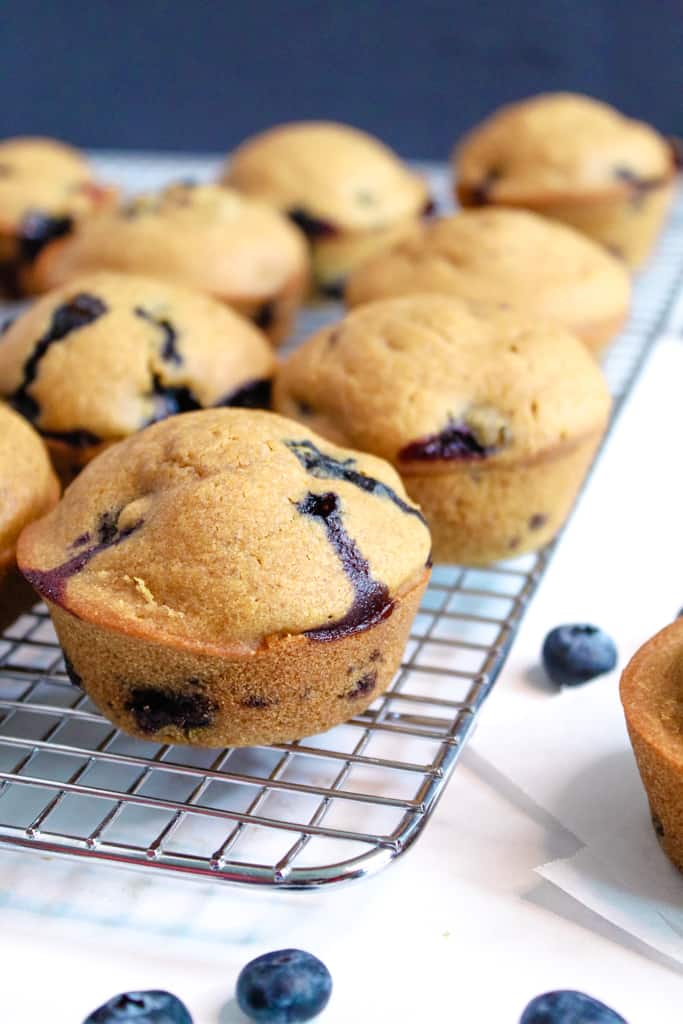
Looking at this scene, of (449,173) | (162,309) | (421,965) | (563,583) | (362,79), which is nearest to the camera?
(421,965)

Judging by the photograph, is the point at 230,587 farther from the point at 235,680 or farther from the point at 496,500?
the point at 496,500

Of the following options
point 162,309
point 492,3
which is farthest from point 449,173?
point 162,309

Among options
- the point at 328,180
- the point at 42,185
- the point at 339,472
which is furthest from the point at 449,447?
the point at 42,185

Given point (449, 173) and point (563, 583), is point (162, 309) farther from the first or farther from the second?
point (449, 173)

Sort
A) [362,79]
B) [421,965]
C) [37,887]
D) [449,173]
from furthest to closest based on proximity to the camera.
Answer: [362,79] → [449,173] → [37,887] → [421,965]

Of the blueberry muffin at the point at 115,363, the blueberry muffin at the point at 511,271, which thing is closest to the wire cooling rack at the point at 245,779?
the blueberry muffin at the point at 115,363

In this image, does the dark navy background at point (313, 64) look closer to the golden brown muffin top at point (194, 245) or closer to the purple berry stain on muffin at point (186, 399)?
the golden brown muffin top at point (194, 245)
